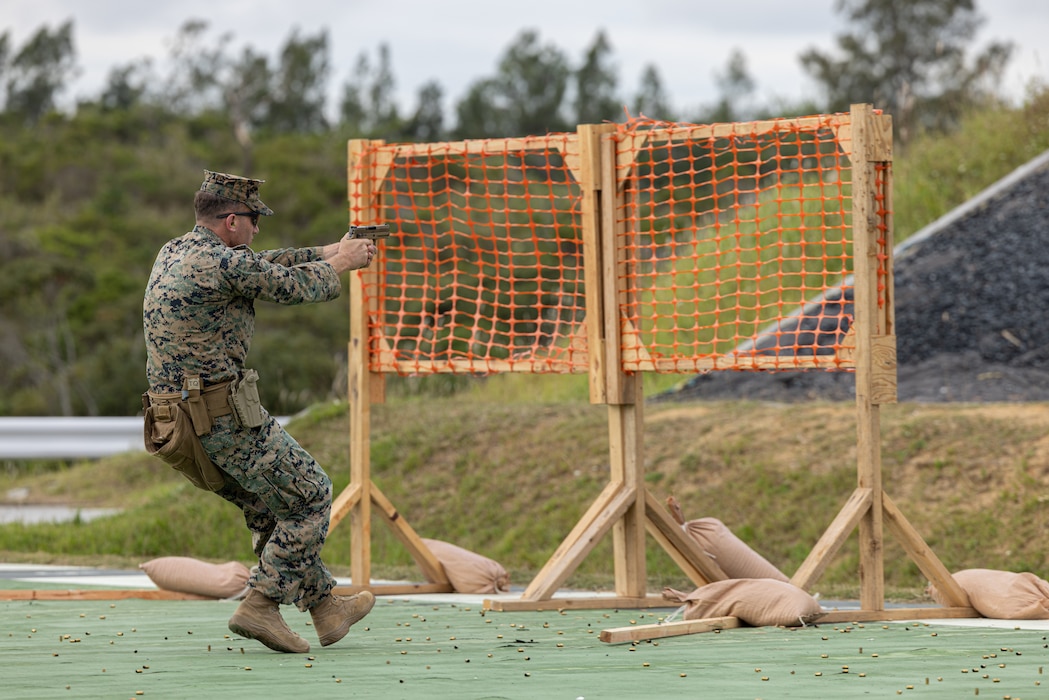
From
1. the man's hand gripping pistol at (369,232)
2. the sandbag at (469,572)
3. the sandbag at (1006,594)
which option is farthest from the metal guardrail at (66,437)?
the sandbag at (1006,594)

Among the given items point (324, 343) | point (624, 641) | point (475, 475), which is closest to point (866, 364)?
point (624, 641)

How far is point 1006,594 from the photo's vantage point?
26.7 feet

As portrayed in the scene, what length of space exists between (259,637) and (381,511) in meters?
3.10

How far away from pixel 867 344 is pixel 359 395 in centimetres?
328

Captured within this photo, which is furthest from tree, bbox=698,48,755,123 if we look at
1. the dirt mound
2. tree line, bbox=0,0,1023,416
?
the dirt mound

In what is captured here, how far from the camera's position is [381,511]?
32.4ft

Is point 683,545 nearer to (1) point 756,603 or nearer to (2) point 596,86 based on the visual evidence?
(1) point 756,603

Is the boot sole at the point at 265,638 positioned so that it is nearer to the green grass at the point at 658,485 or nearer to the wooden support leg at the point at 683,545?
the wooden support leg at the point at 683,545

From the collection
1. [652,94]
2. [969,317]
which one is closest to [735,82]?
[652,94]

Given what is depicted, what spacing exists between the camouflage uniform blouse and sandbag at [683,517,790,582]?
3152mm

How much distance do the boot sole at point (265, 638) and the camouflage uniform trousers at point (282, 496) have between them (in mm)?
171

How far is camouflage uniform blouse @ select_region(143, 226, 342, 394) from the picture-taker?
673cm

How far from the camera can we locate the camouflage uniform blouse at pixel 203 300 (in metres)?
6.73

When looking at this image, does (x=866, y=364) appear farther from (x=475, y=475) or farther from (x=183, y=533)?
(x=183, y=533)
